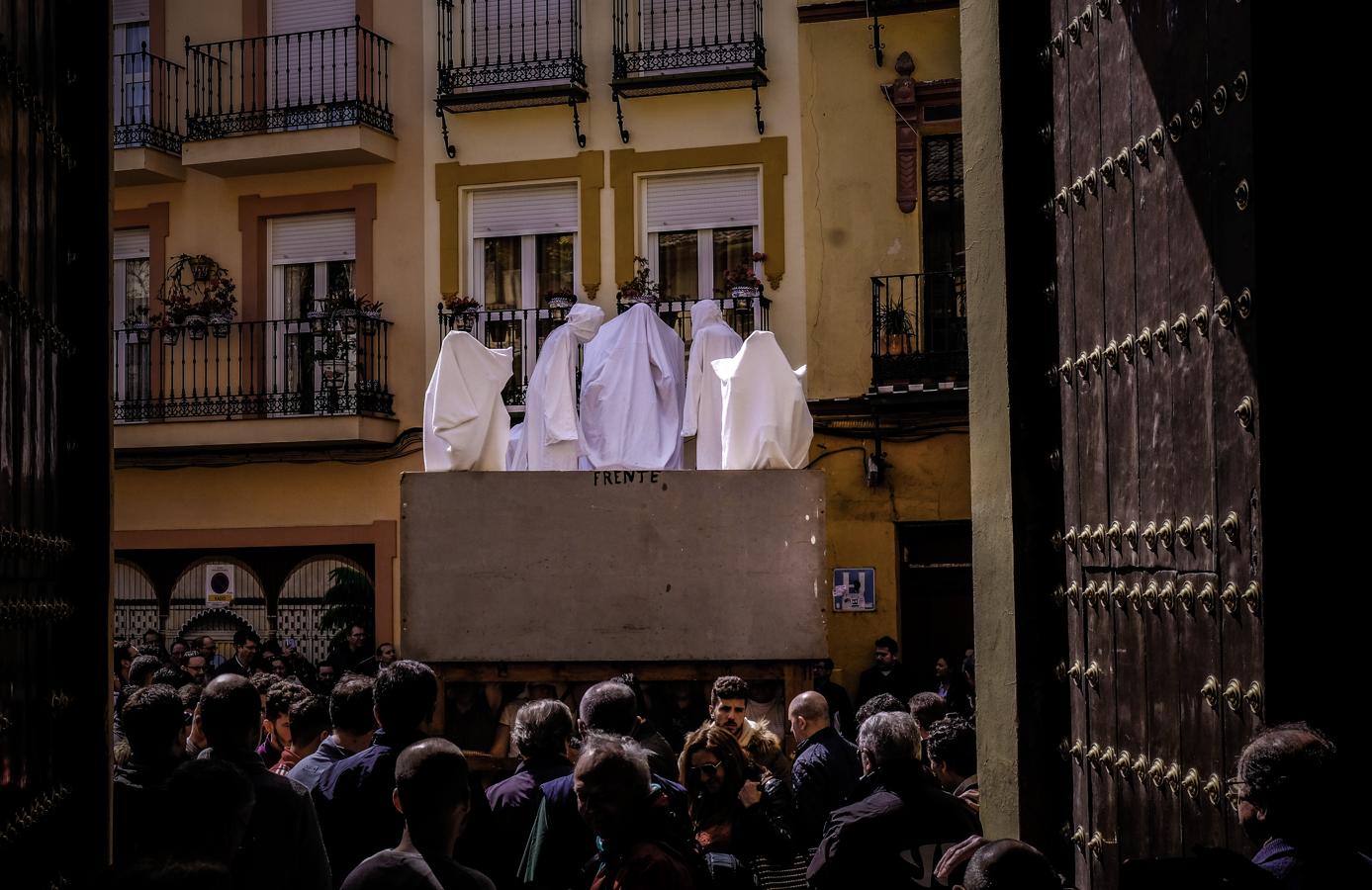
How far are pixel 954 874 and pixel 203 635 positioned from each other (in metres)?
15.8

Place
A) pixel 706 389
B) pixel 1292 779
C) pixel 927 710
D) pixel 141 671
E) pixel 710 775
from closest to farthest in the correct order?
pixel 1292 779 < pixel 710 775 < pixel 927 710 < pixel 141 671 < pixel 706 389

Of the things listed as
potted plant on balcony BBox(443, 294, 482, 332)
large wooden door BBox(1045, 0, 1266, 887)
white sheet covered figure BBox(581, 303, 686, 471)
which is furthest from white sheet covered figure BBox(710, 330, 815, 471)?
potted plant on balcony BBox(443, 294, 482, 332)

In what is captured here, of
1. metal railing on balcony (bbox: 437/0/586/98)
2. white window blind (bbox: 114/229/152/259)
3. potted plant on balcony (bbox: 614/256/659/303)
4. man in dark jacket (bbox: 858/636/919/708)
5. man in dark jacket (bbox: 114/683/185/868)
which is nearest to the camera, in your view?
man in dark jacket (bbox: 114/683/185/868)

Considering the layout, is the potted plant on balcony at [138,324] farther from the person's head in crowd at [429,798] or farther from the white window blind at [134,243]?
the person's head in crowd at [429,798]

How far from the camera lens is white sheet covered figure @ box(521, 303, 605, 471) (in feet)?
36.6

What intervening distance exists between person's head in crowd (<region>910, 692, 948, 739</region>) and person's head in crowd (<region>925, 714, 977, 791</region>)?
879 mm

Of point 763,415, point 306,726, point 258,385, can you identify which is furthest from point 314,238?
point 306,726

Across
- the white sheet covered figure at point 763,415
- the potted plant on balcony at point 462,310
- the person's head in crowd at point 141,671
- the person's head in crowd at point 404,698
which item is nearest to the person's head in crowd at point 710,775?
the person's head in crowd at point 404,698

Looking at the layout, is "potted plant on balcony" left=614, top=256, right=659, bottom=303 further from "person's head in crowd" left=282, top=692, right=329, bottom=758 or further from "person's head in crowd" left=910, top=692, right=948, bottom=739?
"person's head in crowd" left=282, top=692, right=329, bottom=758

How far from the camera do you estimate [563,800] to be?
4.75 metres

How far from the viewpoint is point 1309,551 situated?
270cm

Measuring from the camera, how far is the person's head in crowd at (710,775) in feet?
16.8

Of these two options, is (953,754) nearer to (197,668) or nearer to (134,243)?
(197,668)

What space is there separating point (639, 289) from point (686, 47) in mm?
2683
